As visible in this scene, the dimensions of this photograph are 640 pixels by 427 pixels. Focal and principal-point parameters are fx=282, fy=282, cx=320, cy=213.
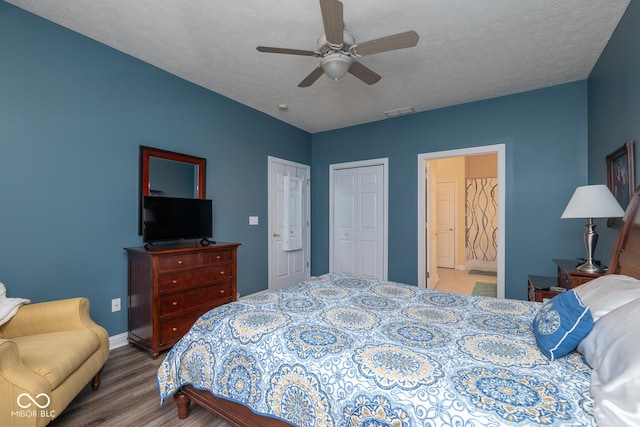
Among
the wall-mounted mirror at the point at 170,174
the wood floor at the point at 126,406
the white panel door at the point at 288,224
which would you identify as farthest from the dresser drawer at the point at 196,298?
the white panel door at the point at 288,224

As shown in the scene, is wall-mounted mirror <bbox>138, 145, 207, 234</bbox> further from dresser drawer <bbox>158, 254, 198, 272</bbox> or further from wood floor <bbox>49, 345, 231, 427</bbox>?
wood floor <bbox>49, 345, 231, 427</bbox>

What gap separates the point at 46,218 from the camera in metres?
2.24

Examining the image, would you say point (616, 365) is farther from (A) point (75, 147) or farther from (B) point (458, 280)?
(B) point (458, 280)

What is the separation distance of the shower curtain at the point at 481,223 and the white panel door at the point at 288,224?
4.19 m

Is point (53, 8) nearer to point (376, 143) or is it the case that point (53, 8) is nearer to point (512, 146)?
point (376, 143)

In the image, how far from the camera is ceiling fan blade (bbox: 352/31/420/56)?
5.93 ft

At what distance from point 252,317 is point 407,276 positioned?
3.12 meters

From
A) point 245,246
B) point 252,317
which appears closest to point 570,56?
point 252,317

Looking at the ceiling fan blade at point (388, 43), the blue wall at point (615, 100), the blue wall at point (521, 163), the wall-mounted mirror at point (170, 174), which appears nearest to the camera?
the ceiling fan blade at point (388, 43)

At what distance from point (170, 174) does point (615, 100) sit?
13.5ft

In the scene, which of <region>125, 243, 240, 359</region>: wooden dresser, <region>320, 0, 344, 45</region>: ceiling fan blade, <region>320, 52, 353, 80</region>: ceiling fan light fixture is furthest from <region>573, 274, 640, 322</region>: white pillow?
<region>125, 243, 240, 359</region>: wooden dresser

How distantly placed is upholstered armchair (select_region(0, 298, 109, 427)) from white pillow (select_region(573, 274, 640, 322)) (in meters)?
2.52

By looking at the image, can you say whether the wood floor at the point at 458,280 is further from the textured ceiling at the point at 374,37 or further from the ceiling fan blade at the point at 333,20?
the ceiling fan blade at the point at 333,20

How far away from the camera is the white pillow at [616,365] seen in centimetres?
77
